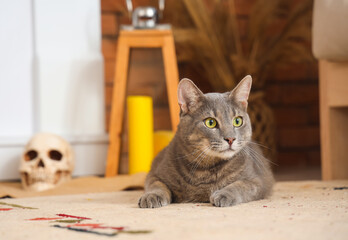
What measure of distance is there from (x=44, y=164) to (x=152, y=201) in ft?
2.60

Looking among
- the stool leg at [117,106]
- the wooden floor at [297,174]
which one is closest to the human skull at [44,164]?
the stool leg at [117,106]

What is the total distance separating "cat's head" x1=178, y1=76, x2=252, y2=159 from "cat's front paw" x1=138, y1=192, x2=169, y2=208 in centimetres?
17

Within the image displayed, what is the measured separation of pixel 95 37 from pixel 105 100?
13.8 inches

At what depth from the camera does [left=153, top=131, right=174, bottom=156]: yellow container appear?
6.84 feet

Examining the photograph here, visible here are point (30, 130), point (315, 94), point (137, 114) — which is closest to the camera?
point (137, 114)

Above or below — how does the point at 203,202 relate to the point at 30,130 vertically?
below

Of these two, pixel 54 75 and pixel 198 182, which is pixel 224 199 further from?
pixel 54 75

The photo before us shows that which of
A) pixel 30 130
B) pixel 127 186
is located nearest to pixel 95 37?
pixel 30 130

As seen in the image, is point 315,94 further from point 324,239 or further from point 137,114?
point 324,239

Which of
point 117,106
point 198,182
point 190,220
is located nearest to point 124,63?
point 117,106

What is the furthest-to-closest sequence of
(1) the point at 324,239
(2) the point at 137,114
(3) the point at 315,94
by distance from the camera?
(3) the point at 315,94 → (2) the point at 137,114 → (1) the point at 324,239

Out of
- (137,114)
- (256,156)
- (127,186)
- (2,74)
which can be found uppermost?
(2,74)

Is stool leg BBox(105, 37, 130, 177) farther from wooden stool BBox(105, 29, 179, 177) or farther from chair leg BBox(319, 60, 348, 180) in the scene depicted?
chair leg BBox(319, 60, 348, 180)

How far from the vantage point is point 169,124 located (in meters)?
2.49
